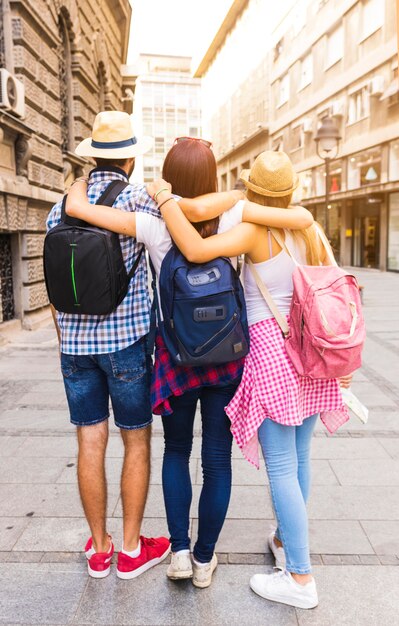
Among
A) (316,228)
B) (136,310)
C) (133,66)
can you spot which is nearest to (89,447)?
(136,310)

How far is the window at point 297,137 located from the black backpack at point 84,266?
28859 millimetres

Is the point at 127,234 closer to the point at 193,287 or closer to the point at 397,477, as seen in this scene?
Answer: the point at 193,287

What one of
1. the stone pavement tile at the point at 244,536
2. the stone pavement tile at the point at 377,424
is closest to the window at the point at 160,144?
the stone pavement tile at the point at 377,424

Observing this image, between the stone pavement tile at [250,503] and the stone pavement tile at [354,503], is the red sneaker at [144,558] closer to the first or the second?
the stone pavement tile at [250,503]

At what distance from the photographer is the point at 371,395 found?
17.9ft

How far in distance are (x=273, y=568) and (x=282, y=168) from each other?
5.85ft

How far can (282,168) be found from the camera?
213cm

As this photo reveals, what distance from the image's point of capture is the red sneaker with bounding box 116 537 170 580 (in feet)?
8.12

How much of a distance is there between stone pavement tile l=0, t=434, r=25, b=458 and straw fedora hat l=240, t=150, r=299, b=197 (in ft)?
9.14

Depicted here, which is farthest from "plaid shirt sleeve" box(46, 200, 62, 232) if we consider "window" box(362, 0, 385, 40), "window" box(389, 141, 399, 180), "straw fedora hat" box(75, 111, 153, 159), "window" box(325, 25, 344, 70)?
"window" box(325, 25, 344, 70)

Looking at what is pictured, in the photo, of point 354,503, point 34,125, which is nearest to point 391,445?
point 354,503

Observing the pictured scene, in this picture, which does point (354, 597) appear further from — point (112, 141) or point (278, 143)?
point (278, 143)

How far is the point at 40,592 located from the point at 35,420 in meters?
2.43

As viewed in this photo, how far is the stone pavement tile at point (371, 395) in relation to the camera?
17.0ft
